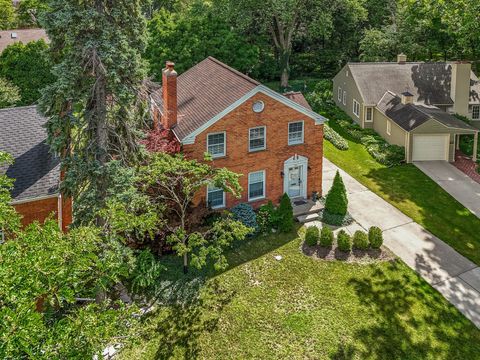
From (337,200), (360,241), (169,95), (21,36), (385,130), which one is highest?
(21,36)

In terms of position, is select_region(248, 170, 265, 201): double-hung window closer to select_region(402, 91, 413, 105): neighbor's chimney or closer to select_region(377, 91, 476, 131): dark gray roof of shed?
select_region(377, 91, 476, 131): dark gray roof of shed

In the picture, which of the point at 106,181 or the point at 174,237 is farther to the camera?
the point at 174,237

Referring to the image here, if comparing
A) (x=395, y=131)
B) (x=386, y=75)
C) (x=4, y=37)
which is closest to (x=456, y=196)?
(x=395, y=131)

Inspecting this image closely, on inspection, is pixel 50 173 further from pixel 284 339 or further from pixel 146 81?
pixel 284 339

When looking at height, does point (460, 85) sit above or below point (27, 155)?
above

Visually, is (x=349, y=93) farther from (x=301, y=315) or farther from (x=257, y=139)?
(x=301, y=315)

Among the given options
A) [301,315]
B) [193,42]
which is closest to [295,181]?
[301,315]
